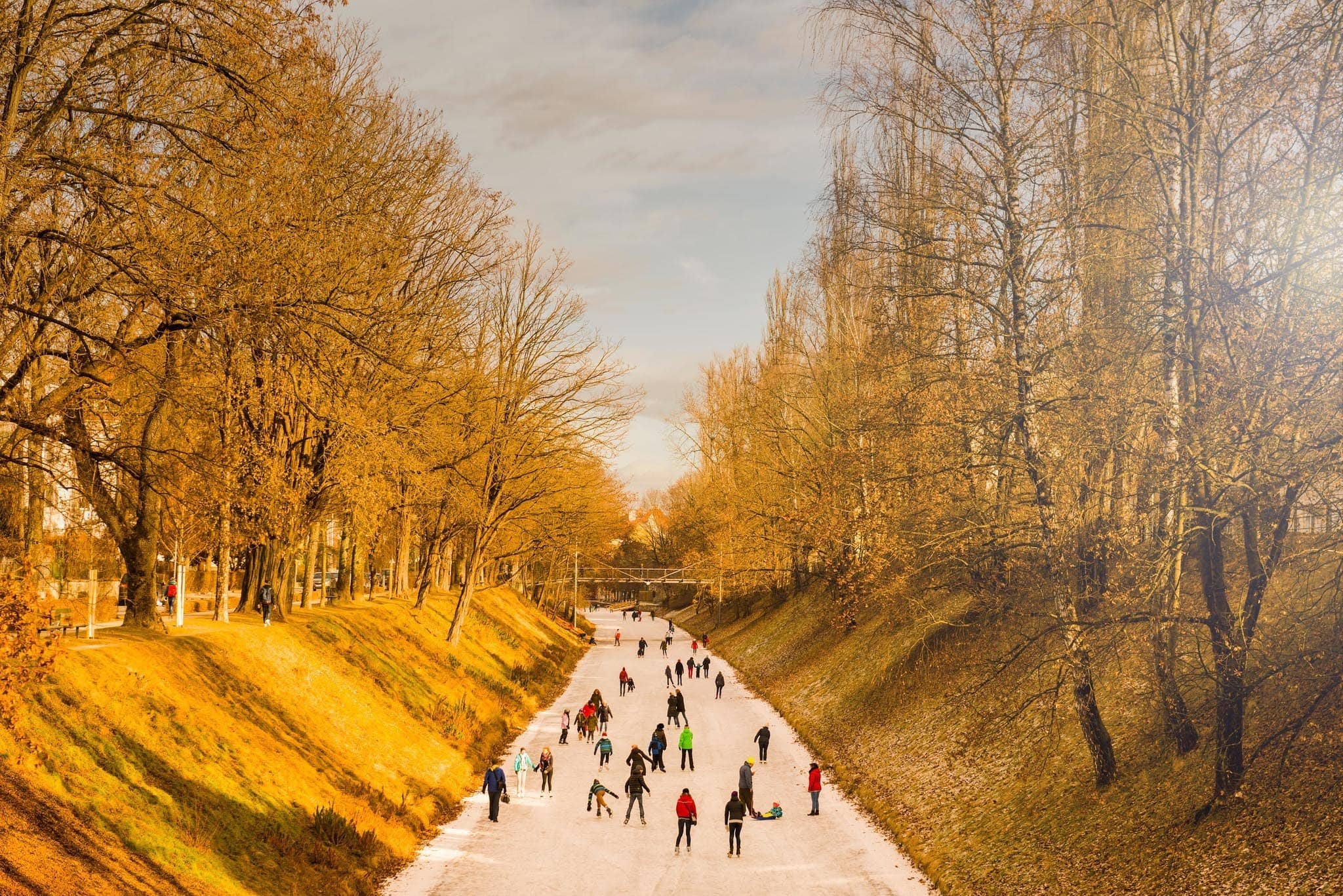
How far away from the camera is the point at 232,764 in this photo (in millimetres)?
15508

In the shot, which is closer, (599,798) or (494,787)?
(494,787)

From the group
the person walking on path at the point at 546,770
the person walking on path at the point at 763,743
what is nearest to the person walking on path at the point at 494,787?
the person walking on path at the point at 546,770

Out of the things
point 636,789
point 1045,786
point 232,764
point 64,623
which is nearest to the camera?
point 232,764

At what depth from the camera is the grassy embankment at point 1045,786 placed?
11109 mm

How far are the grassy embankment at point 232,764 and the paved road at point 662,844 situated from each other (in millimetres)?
1062

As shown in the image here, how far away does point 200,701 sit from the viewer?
16.8 meters

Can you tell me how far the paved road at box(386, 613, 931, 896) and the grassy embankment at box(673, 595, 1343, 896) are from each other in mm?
952

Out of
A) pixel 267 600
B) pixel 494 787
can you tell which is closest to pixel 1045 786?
pixel 494 787

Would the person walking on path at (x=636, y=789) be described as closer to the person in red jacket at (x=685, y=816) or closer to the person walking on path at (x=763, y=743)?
the person in red jacket at (x=685, y=816)

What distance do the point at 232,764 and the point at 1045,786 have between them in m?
13.7

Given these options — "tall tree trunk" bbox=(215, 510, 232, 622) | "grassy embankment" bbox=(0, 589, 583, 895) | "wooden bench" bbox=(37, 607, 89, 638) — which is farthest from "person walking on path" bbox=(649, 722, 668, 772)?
"wooden bench" bbox=(37, 607, 89, 638)

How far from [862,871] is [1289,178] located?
40.1 feet

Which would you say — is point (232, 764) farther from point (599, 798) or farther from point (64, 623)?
point (64, 623)

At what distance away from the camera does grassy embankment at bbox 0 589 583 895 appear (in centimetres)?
1120
